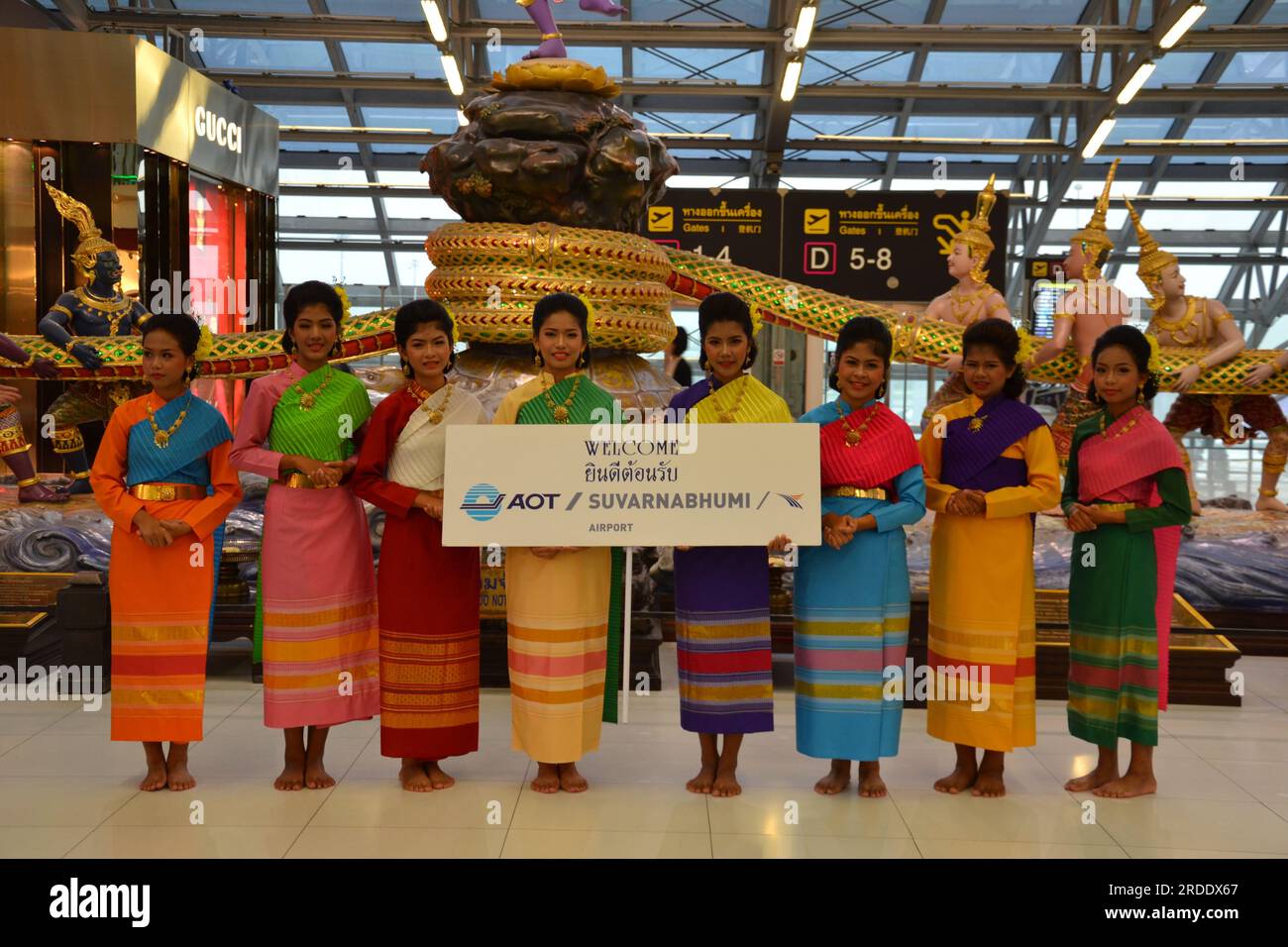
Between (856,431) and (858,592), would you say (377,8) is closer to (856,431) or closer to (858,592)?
(856,431)

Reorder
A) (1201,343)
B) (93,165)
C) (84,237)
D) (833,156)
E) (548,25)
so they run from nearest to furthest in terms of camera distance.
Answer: (548,25)
(1201,343)
(84,237)
(93,165)
(833,156)

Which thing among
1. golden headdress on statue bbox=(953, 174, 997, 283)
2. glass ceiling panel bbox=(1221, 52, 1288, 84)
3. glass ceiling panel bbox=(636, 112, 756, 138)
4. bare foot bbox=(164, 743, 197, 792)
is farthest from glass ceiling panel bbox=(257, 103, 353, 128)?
bare foot bbox=(164, 743, 197, 792)

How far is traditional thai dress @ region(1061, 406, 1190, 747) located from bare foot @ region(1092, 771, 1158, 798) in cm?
11

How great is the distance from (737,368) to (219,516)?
1490mm

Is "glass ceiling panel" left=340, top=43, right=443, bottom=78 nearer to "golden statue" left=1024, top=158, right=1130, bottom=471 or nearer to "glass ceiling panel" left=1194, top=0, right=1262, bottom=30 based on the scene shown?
"glass ceiling panel" left=1194, top=0, right=1262, bottom=30

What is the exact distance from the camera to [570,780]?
3.29 metres

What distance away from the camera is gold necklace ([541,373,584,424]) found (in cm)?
320

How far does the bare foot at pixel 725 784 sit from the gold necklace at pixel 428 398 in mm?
1247

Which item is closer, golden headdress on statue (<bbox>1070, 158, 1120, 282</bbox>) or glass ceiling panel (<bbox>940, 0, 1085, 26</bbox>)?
golden headdress on statue (<bbox>1070, 158, 1120, 282</bbox>)

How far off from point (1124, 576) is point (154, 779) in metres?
2.76

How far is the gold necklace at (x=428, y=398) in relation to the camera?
10.7ft

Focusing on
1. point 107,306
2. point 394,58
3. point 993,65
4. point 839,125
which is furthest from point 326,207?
point 107,306

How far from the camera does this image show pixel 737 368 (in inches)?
129
